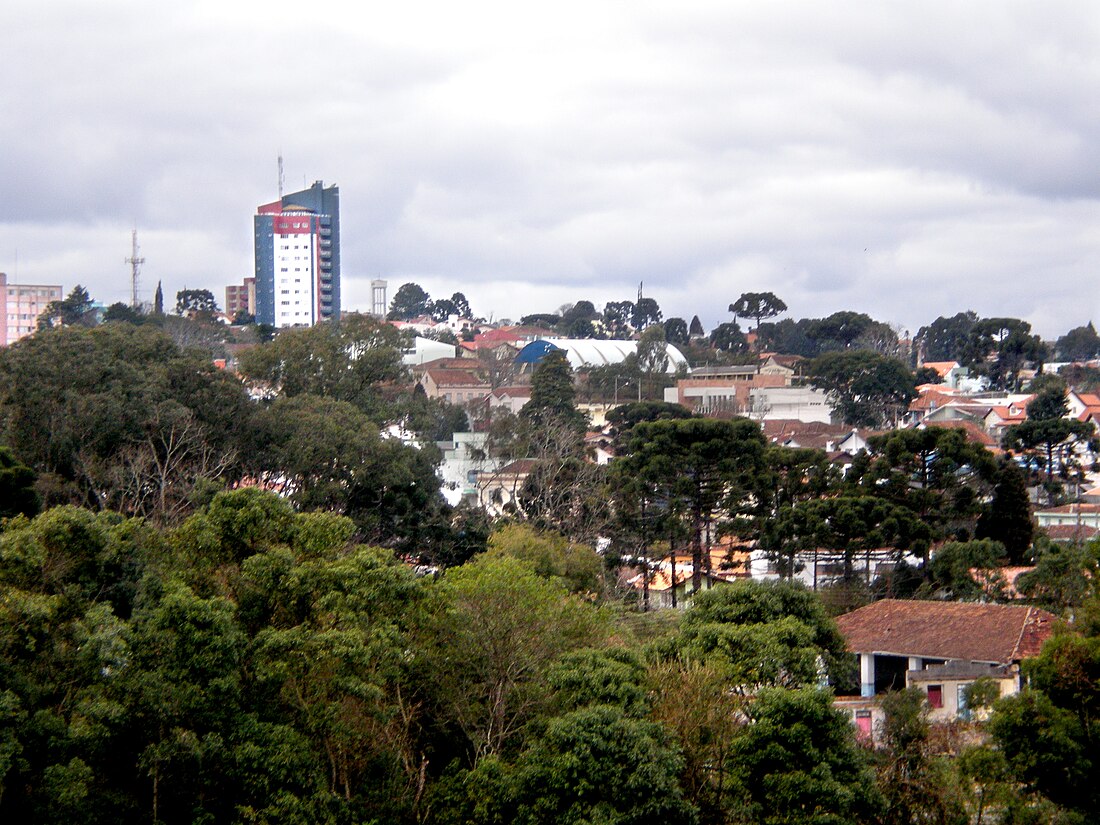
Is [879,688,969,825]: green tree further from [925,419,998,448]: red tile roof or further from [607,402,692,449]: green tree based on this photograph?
[607,402,692,449]: green tree

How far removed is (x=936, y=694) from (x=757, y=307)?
236 feet

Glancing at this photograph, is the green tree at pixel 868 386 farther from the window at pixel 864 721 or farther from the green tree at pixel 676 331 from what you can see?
the window at pixel 864 721

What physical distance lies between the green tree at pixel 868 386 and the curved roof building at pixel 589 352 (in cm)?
1254

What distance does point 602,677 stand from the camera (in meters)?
14.5

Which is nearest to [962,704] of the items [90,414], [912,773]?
[912,773]

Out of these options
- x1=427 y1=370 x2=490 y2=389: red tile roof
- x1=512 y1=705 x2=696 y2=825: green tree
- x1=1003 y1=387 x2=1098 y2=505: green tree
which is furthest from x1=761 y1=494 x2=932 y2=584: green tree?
x1=427 y1=370 x2=490 y2=389: red tile roof

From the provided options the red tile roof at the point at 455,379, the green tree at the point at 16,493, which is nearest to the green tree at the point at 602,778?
the green tree at the point at 16,493

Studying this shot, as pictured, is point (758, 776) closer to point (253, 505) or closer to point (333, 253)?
point (253, 505)

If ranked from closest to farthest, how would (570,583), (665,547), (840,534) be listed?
(570,583), (840,534), (665,547)

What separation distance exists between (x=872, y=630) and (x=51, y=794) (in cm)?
1317

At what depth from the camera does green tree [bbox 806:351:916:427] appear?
193 feet

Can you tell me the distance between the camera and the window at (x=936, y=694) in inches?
748

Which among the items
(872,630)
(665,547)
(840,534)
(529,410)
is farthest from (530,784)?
(529,410)

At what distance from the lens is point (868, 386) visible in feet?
193
